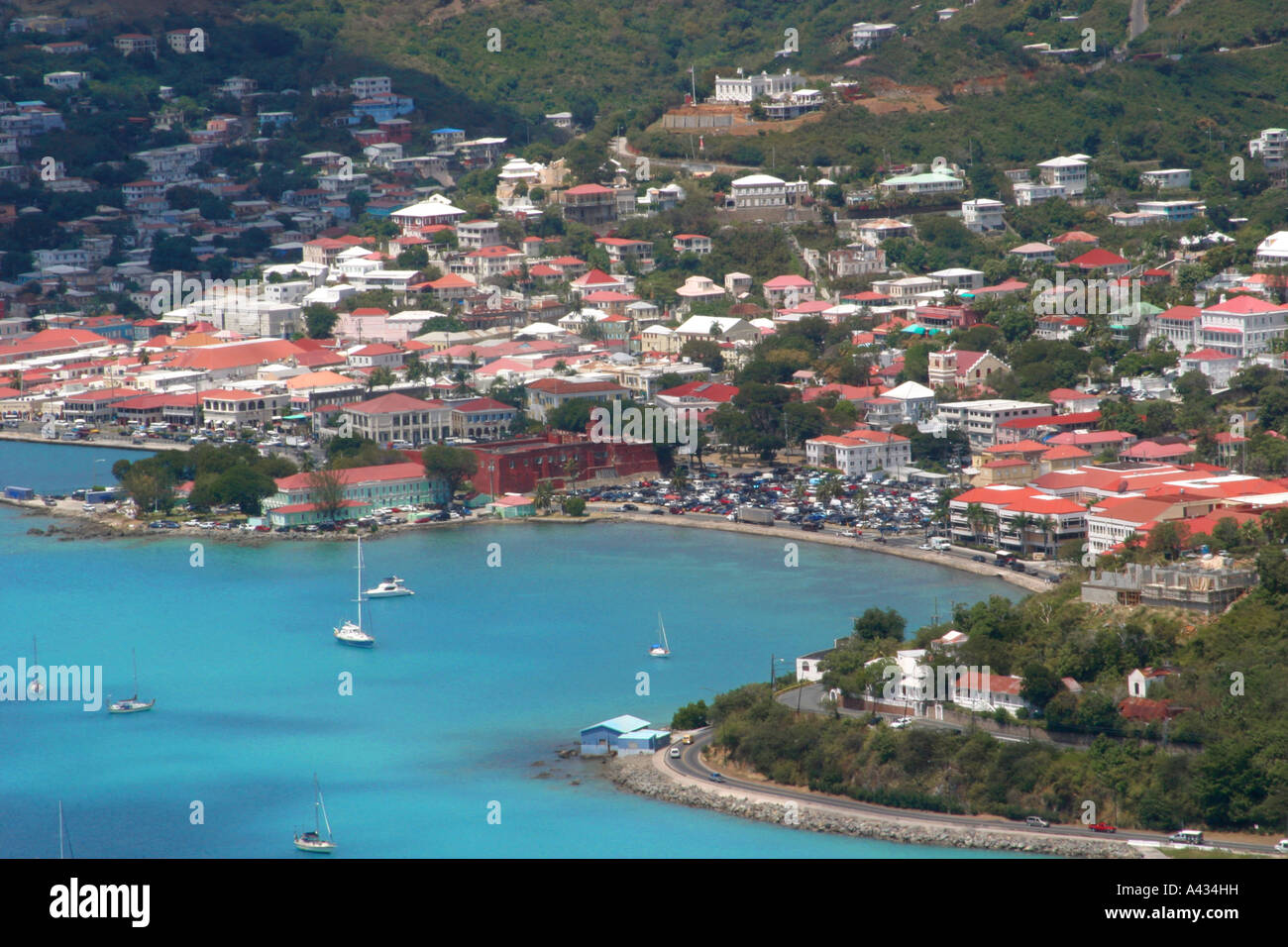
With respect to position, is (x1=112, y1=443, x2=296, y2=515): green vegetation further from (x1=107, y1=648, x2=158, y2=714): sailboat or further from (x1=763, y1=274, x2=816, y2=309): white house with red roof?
(x1=763, y1=274, x2=816, y2=309): white house with red roof

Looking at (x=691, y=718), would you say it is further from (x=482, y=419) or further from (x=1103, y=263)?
(x=1103, y=263)

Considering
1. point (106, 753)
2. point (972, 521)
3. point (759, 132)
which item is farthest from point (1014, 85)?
point (106, 753)

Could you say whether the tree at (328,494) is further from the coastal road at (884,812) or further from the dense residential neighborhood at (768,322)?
the coastal road at (884,812)

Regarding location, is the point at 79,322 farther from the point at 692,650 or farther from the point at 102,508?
the point at 692,650

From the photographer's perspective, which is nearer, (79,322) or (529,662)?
(529,662)

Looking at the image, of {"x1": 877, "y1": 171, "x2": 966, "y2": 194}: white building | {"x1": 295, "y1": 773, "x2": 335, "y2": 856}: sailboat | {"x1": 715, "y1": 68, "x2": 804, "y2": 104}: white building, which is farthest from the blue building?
{"x1": 715, "y1": 68, "x2": 804, "y2": 104}: white building

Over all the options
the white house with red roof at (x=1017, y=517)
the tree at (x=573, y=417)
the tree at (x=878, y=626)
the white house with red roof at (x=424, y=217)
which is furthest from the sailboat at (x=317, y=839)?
the white house with red roof at (x=424, y=217)
